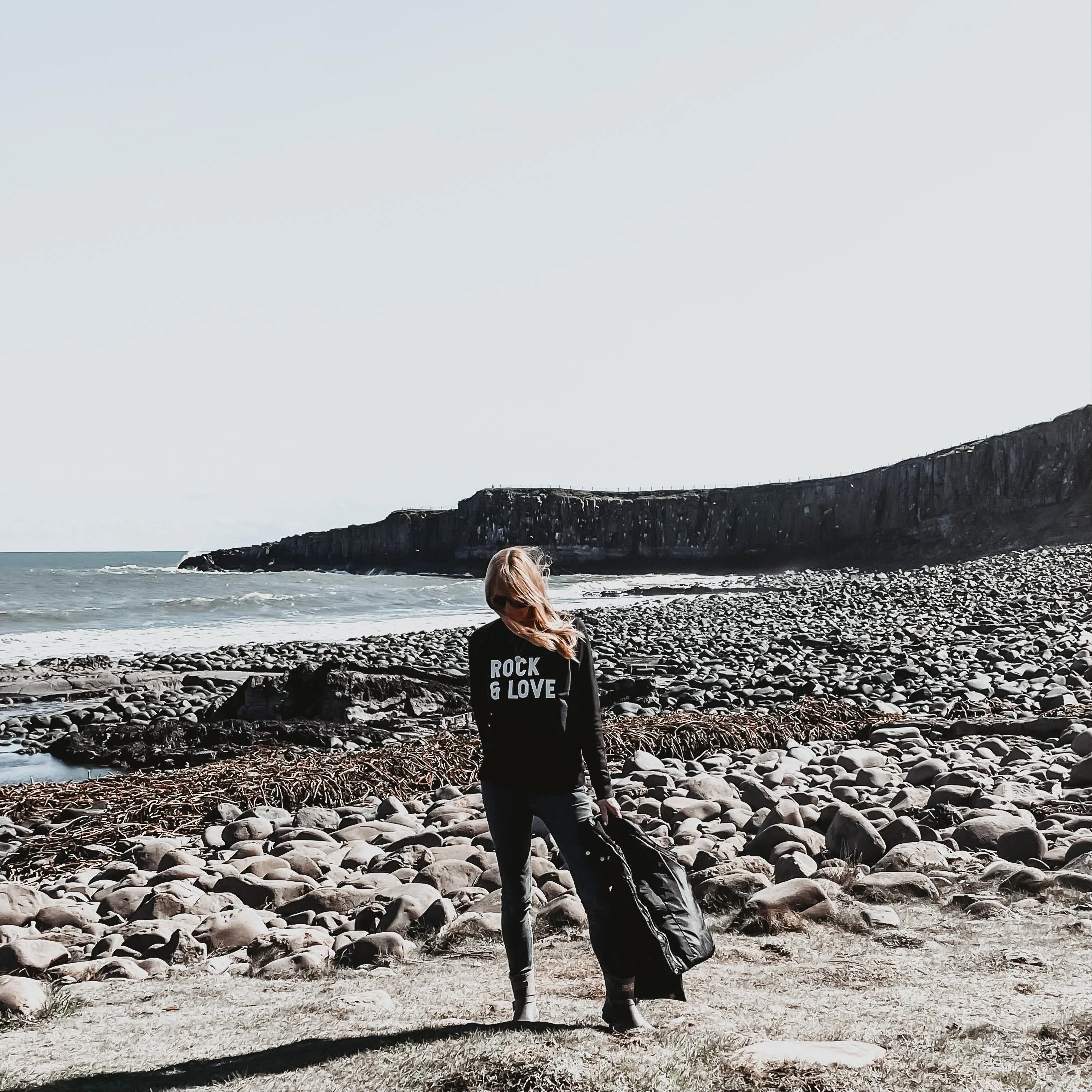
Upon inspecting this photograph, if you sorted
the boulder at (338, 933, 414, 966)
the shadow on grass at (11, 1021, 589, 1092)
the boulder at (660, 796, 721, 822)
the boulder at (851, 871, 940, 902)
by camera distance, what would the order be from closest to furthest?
the shadow on grass at (11, 1021, 589, 1092) < the boulder at (338, 933, 414, 966) < the boulder at (851, 871, 940, 902) < the boulder at (660, 796, 721, 822)

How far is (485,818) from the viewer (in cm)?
681

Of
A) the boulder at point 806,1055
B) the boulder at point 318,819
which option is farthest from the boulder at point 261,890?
the boulder at point 806,1055

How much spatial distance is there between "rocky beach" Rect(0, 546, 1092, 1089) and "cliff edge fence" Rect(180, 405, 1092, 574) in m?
42.2

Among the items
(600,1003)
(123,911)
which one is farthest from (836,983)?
(123,911)

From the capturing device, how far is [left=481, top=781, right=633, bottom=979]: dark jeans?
130 inches

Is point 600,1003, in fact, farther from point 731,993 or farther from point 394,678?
point 394,678

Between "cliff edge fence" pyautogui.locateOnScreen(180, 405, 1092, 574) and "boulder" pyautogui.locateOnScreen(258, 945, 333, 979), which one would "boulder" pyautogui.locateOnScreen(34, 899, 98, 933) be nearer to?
"boulder" pyautogui.locateOnScreen(258, 945, 333, 979)

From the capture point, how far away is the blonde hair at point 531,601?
3500 mm

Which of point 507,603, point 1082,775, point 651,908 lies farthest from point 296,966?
point 1082,775

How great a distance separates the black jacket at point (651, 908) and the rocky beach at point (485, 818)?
34 centimetres

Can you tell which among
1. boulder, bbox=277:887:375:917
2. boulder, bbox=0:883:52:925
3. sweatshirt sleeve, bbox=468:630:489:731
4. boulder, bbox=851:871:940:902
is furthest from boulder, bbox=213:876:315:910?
boulder, bbox=851:871:940:902

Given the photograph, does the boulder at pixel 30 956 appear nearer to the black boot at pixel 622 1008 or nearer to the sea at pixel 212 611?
the black boot at pixel 622 1008

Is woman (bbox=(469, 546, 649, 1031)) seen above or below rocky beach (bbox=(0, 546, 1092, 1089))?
above

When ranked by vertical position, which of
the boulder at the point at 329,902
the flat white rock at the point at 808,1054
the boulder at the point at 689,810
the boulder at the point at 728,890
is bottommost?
the boulder at the point at 329,902
